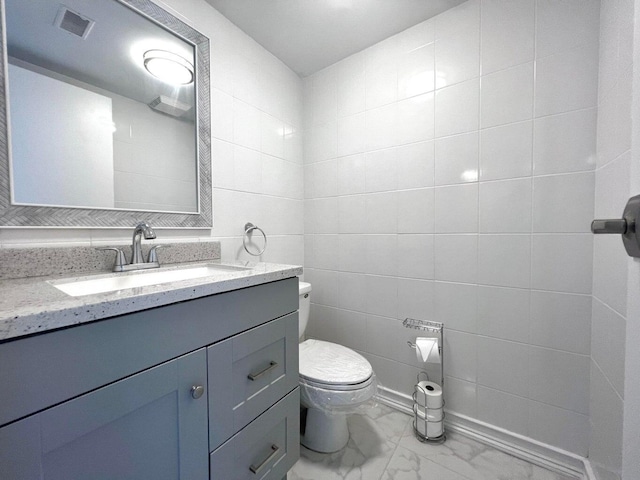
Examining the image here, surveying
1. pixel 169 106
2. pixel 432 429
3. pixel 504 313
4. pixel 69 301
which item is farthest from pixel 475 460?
pixel 169 106

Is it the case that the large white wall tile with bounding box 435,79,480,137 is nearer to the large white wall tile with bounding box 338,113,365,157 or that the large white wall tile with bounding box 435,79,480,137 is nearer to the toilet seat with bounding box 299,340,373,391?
the large white wall tile with bounding box 338,113,365,157

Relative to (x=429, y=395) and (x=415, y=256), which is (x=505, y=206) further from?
(x=429, y=395)

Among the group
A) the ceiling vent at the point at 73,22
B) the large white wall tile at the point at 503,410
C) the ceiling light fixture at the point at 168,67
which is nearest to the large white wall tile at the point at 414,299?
the large white wall tile at the point at 503,410

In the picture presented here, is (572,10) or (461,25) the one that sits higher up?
(461,25)

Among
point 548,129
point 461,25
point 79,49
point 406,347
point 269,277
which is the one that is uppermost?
point 461,25

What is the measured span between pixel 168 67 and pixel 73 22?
32 centimetres

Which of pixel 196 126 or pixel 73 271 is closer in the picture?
pixel 73 271

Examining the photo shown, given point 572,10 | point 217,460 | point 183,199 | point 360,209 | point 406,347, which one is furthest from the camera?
point 360,209

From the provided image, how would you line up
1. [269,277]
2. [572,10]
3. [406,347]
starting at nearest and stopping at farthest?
[269,277] → [572,10] → [406,347]

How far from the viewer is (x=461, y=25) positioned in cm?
128

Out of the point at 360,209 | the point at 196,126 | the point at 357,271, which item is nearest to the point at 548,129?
the point at 360,209

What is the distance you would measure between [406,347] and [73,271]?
1.55 m

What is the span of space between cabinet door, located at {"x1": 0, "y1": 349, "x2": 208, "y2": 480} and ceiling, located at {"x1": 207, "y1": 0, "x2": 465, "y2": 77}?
161 centimetres

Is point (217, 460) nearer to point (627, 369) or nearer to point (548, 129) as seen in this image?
point (627, 369)
